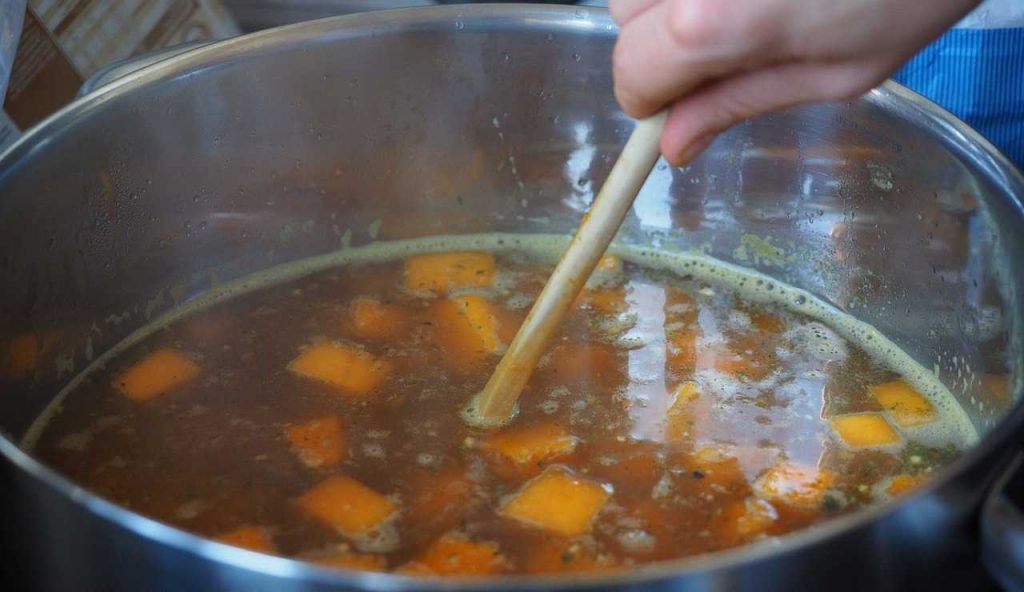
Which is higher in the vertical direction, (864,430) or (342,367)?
(342,367)

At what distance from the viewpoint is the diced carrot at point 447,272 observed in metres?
1.58

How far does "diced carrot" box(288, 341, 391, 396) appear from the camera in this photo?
1390mm

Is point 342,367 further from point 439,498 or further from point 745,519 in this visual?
point 745,519

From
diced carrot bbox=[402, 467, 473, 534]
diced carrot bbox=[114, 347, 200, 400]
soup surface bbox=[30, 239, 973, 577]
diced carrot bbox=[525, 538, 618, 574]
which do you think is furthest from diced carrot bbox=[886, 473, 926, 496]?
diced carrot bbox=[114, 347, 200, 400]

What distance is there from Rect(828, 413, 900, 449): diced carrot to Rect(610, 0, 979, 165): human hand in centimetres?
46

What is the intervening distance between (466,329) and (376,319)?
120mm

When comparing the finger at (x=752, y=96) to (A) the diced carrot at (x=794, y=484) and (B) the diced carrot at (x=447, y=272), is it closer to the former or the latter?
(A) the diced carrot at (x=794, y=484)

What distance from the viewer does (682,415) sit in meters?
1.33

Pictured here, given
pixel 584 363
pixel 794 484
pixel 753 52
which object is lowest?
pixel 794 484

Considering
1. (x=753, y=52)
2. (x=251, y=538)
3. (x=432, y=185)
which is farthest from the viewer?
(x=432, y=185)

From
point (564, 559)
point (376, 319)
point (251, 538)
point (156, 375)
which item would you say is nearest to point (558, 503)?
point (564, 559)

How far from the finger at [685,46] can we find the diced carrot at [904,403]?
580 millimetres

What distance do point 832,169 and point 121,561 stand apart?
105cm

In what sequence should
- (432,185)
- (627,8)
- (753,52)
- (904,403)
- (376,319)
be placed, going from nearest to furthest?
(753,52), (627,8), (904,403), (376,319), (432,185)
